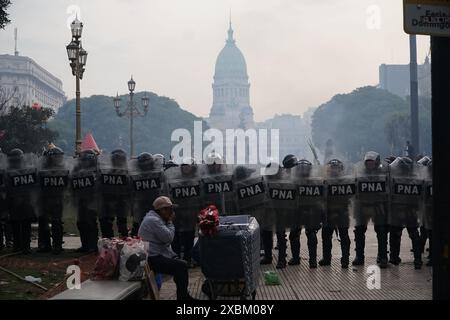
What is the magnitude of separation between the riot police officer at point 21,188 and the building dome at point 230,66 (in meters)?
169

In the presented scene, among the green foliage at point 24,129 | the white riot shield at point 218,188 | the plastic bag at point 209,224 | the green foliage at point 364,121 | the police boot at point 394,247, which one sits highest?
the green foliage at point 364,121

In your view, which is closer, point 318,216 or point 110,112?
point 318,216

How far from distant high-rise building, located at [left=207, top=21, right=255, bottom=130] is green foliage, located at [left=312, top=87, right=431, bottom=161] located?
65294 mm

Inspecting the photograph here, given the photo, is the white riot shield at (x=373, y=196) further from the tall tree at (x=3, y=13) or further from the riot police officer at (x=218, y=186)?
the tall tree at (x=3, y=13)

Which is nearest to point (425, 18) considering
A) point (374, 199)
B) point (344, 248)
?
point (374, 199)

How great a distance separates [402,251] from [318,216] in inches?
128

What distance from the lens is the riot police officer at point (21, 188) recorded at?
543 inches

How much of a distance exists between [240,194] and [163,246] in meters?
4.14

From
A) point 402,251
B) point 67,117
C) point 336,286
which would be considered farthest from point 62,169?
point 67,117

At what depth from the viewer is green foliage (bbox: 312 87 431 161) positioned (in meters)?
98.8

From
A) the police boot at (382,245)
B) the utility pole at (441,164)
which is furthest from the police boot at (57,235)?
the utility pole at (441,164)

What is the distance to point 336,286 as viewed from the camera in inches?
424
